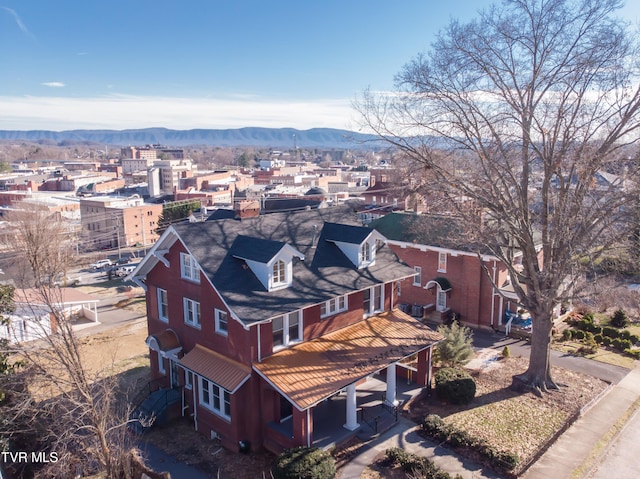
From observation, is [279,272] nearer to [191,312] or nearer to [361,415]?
[191,312]

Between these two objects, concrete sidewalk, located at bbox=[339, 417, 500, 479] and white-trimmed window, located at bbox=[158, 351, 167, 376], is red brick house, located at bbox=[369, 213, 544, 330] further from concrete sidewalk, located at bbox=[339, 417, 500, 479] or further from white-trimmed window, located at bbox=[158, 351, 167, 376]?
white-trimmed window, located at bbox=[158, 351, 167, 376]

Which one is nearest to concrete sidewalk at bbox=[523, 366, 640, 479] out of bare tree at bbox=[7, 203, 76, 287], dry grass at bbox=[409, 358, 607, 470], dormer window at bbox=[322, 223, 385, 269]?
dry grass at bbox=[409, 358, 607, 470]

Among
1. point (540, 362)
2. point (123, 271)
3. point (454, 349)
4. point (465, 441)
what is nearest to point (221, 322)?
point (465, 441)

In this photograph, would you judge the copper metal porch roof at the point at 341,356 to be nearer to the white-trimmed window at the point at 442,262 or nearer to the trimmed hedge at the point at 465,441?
the trimmed hedge at the point at 465,441

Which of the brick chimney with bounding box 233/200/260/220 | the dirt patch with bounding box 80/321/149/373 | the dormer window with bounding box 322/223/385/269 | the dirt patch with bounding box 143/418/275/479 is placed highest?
the brick chimney with bounding box 233/200/260/220

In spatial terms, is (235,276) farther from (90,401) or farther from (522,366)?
(522,366)

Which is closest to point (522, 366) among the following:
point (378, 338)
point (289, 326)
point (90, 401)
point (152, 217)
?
point (378, 338)

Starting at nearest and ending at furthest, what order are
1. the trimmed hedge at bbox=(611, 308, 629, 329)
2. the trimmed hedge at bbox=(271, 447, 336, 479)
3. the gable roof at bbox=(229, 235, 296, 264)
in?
the trimmed hedge at bbox=(271, 447, 336, 479) → the gable roof at bbox=(229, 235, 296, 264) → the trimmed hedge at bbox=(611, 308, 629, 329)
